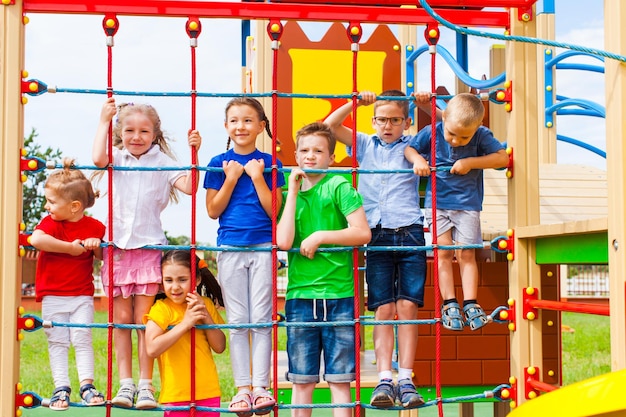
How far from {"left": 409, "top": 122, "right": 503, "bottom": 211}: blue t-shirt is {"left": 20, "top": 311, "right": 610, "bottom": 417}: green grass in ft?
17.1

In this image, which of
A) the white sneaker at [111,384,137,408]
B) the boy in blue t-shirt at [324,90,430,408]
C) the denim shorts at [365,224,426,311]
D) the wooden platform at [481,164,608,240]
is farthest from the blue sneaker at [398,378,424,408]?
the wooden platform at [481,164,608,240]

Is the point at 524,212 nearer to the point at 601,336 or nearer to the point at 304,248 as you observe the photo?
the point at 304,248

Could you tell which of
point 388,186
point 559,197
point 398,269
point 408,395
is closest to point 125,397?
point 408,395

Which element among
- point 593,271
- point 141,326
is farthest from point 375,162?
point 593,271

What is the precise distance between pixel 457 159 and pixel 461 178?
0.29ft

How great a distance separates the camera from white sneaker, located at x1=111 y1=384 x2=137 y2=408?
3.31 metres

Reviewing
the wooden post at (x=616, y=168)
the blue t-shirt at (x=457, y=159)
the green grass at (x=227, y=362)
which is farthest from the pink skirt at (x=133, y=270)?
the green grass at (x=227, y=362)

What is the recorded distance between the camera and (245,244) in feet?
11.1

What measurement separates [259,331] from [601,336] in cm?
1323

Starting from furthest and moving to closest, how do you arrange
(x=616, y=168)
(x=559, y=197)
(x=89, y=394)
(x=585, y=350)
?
1. (x=585, y=350)
2. (x=559, y=197)
3. (x=89, y=394)
4. (x=616, y=168)

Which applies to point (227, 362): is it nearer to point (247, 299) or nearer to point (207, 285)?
point (207, 285)

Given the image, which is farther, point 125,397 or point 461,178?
point 461,178

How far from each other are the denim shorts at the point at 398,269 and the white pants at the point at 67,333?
125 centimetres

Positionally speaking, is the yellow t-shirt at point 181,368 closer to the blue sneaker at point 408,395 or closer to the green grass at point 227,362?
the blue sneaker at point 408,395
